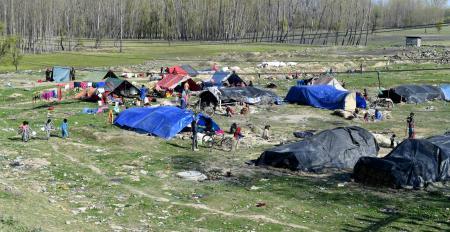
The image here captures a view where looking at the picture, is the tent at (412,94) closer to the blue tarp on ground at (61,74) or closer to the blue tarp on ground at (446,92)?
the blue tarp on ground at (446,92)

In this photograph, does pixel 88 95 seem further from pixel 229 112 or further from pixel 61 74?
pixel 61 74

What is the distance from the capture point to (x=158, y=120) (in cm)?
2831

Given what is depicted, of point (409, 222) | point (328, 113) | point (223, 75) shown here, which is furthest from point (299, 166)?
point (223, 75)

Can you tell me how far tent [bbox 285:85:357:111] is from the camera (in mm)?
37312

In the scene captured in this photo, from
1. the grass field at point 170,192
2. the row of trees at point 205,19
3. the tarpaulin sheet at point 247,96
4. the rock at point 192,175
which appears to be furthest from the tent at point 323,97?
the row of trees at point 205,19

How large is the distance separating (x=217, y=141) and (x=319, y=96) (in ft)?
47.5

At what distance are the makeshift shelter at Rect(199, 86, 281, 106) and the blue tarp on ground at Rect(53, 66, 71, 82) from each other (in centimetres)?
1862

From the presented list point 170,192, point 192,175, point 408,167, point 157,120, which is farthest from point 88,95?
point 408,167

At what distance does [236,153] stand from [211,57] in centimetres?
5887

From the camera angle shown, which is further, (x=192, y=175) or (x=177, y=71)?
(x=177, y=71)

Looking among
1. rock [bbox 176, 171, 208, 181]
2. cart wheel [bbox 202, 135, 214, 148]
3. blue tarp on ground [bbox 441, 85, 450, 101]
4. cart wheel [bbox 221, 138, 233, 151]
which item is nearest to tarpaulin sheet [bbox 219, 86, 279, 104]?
cart wheel [bbox 202, 135, 214, 148]

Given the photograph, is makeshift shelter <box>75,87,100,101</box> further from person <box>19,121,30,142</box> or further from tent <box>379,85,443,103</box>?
tent <box>379,85,443,103</box>

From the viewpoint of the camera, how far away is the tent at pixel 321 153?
21562 mm

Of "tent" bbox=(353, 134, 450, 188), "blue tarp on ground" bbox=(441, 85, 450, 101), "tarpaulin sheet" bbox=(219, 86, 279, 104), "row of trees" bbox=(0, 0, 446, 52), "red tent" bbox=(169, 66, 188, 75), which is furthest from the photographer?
"row of trees" bbox=(0, 0, 446, 52)
